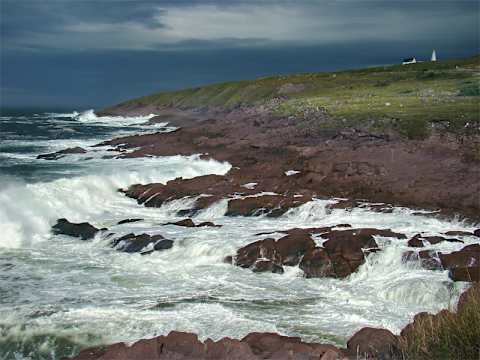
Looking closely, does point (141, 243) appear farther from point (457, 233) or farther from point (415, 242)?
point (457, 233)

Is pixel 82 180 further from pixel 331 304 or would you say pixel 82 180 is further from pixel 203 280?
pixel 331 304

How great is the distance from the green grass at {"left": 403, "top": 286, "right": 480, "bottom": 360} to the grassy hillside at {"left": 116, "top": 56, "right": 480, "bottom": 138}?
102 ft

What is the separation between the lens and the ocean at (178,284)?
44.4 feet

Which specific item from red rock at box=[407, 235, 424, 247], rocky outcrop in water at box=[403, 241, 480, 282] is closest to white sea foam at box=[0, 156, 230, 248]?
red rock at box=[407, 235, 424, 247]

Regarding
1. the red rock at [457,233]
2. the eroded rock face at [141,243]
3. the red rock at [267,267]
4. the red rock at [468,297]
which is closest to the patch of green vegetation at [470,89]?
the red rock at [457,233]

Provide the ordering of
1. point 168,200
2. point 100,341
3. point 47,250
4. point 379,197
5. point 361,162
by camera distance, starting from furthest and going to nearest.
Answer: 1. point 361,162
2. point 168,200
3. point 379,197
4. point 47,250
5. point 100,341

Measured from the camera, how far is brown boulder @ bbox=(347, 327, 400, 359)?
9.76m

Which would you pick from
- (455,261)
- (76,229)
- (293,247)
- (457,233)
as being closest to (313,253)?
(293,247)

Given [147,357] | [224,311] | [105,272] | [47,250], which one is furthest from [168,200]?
[147,357]

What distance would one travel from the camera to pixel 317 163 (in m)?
33.2

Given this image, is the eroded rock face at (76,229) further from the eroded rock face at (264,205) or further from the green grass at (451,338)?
the green grass at (451,338)

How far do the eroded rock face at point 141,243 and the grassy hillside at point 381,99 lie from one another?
22.7 m

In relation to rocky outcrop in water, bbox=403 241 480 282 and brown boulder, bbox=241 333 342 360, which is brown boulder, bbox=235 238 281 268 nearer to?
rocky outcrop in water, bbox=403 241 480 282

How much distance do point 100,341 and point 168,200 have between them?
1648 cm
